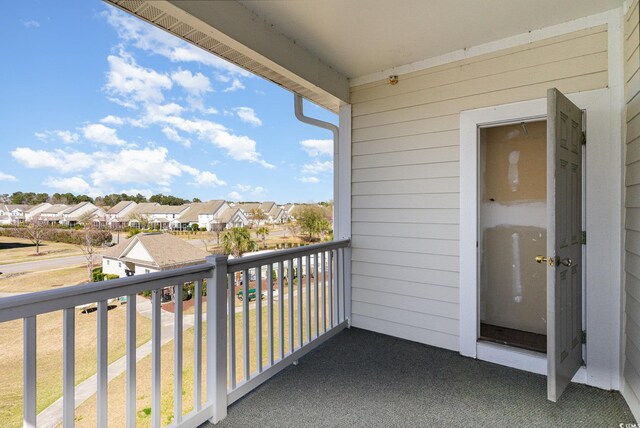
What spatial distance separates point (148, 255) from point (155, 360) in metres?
0.56

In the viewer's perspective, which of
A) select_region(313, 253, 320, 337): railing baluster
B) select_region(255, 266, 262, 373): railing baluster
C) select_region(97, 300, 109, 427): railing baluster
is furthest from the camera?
select_region(313, 253, 320, 337): railing baluster

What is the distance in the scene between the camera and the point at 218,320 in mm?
2090

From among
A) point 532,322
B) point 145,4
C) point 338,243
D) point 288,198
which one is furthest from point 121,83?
point 532,322

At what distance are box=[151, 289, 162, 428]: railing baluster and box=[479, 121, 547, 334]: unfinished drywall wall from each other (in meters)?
2.84

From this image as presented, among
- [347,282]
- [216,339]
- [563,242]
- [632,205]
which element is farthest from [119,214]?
[632,205]

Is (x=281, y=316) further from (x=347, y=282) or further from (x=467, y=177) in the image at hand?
(x=467, y=177)

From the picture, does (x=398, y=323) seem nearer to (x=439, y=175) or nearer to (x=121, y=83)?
(x=439, y=175)

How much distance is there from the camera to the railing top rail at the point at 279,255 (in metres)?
2.27

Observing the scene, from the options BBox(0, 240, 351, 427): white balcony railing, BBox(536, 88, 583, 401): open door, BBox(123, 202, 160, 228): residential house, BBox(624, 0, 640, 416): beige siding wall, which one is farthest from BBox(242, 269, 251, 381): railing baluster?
BBox(624, 0, 640, 416): beige siding wall

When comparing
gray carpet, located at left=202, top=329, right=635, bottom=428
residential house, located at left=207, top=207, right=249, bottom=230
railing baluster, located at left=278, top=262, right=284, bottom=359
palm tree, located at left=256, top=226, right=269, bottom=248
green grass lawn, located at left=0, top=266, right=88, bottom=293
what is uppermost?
residential house, located at left=207, top=207, right=249, bottom=230

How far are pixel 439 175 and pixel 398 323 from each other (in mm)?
1447

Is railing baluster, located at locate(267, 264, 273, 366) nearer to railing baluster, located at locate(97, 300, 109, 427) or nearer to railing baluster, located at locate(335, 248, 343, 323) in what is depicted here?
railing baluster, located at locate(335, 248, 343, 323)

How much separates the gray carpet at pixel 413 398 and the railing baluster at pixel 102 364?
0.72 metres

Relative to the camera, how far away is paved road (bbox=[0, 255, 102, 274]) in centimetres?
140
